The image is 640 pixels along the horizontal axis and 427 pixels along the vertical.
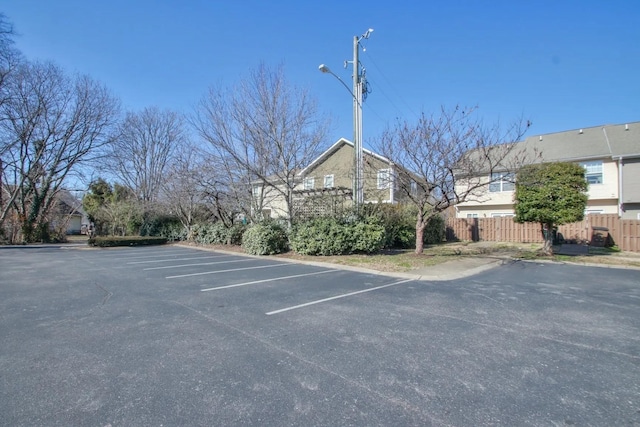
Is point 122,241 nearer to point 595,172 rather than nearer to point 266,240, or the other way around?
point 266,240

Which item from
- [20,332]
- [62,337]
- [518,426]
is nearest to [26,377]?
[62,337]

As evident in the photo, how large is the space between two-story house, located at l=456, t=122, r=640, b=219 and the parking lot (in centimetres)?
1361

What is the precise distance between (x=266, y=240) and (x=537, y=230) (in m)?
17.6

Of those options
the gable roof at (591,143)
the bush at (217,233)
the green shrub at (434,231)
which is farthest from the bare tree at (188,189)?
the gable roof at (591,143)

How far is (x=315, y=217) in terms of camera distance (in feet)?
52.1

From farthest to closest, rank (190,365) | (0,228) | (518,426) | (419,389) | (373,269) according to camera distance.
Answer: (0,228) → (373,269) → (190,365) → (419,389) → (518,426)

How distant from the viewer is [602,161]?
20.7 metres

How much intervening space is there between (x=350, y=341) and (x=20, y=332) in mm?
4625

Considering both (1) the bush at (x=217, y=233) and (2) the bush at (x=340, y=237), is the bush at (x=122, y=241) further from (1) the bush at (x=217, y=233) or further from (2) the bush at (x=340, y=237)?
(2) the bush at (x=340, y=237)

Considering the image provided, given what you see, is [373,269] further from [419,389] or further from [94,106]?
[94,106]

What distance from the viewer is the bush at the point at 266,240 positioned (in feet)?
51.9

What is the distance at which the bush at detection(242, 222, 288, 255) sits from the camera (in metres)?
15.8

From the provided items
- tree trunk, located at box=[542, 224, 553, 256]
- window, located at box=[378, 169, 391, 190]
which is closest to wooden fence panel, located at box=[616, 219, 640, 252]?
tree trunk, located at box=[542, 224, 553, 256]

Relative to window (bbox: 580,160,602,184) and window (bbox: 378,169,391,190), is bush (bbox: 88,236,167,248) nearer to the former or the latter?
window (bbox: 378,169,391,190)
